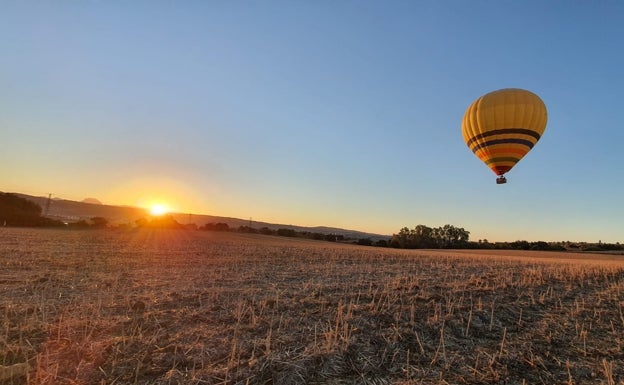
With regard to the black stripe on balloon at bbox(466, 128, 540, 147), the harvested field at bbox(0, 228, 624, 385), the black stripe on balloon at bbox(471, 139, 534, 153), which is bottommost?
the harvested field at bbox(0, 228, 624, 385)

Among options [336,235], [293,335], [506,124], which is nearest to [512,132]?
[506,124]

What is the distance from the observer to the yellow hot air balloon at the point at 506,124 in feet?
71.4

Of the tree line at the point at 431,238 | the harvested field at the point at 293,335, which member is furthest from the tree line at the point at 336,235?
the harvested field at the point at 293,335

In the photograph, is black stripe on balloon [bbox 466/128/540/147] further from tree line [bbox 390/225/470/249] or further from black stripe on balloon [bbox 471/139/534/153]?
tree line [bbox 390/225/470/249]

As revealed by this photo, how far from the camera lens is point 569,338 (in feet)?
25.9

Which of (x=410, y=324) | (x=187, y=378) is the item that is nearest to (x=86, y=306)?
(x=187, y=378)

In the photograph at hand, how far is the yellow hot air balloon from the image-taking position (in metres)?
21.8

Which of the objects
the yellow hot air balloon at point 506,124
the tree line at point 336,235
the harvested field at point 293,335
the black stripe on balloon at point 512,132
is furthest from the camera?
the tree line at point 336,235

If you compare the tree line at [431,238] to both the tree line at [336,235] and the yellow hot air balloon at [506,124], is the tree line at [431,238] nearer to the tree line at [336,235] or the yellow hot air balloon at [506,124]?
the tree line at [336,235]

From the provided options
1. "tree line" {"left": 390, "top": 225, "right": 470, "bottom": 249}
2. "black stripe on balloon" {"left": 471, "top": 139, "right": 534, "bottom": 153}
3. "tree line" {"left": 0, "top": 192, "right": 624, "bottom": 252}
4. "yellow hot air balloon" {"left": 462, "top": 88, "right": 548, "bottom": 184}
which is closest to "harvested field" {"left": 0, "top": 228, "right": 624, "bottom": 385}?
"black stripe on balloon" {"left": 471, "top": 139, "right": 534, "bottom": 153}

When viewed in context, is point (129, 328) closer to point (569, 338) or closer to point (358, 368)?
point (358, 368)

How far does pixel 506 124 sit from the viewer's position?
2200 cm

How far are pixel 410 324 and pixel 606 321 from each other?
5438 mm

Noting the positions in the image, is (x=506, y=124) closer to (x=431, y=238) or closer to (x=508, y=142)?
(x=508, y=142)
